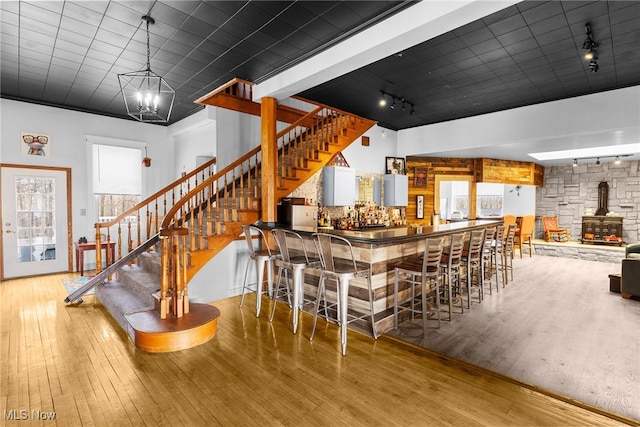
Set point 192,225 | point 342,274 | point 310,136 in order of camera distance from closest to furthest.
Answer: point 342,274
point 192,225
point 310,136

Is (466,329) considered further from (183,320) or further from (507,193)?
(507,193)

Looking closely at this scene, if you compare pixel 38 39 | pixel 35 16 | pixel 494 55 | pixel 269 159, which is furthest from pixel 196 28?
pixel 494 55

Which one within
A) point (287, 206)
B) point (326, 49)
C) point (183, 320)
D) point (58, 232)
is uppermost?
point (326, 49)

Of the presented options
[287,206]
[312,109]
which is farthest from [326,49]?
[312,109]

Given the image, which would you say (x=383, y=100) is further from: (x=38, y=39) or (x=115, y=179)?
(x=115, y=179)

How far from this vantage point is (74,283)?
5785 millimetres

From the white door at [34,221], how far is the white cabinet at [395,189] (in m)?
7.39

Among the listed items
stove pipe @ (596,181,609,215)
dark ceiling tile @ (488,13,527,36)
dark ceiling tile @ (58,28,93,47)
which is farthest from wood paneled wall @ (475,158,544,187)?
dark ceiling tile @ (58,28,93,47)

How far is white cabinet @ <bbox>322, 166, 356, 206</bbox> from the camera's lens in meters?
6.76

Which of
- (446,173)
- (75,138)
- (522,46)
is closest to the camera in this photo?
(522,46)

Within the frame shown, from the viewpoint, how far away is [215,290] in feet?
16.5

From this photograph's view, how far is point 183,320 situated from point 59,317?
2000 millimetres

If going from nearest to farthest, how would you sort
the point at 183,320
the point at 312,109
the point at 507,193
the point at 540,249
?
1. the point at 183,320
2. the point at 312,109
3. the point at 540,249
4. the point at 507,193

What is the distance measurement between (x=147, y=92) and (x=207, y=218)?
75.0 inches
